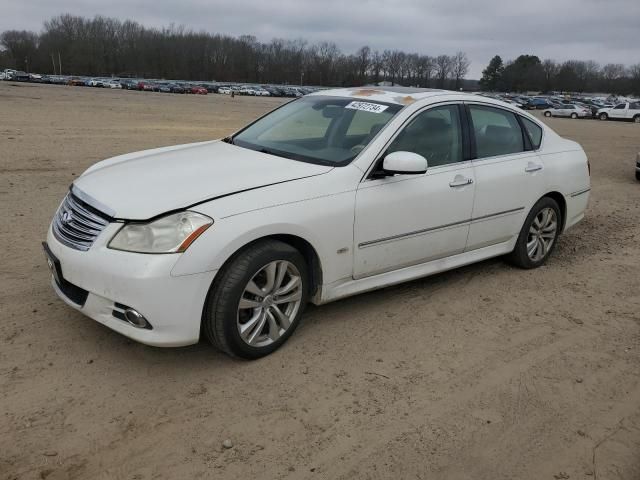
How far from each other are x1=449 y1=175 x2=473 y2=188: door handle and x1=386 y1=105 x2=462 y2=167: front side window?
149 mm

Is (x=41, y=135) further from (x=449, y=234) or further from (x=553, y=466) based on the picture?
(x=553, y=466)

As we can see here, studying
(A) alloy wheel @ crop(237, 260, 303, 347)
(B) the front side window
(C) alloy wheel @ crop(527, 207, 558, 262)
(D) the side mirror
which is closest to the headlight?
(A) alloy wheel @ crop(237, 260, 303, 347)

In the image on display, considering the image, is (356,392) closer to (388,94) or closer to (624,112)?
(388,94)

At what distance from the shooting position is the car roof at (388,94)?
4496mm

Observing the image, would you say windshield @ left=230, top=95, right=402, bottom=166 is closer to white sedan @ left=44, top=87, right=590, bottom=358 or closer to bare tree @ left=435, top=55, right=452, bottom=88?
white sedan @ left=44, top=87, right=590, bottom=358

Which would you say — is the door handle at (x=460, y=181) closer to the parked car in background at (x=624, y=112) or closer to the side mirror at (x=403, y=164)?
the side mirror at (x=403, y=164)

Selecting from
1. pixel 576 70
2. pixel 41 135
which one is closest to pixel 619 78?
pixel 576 70

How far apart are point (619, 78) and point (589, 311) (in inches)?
5583

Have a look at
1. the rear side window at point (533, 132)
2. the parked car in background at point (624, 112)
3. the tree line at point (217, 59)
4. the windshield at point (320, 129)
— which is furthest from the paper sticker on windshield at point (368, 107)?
the tree line at point (217, 59)

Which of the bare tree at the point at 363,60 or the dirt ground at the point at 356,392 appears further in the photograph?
the bare tree at the point at 363,60

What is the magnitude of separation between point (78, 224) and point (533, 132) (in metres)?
4.15

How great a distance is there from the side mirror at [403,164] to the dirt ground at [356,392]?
3.79 feet

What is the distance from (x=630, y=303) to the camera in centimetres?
488

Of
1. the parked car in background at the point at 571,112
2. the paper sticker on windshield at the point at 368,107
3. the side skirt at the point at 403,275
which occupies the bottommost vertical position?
the parked car in background at the point at 571,112
